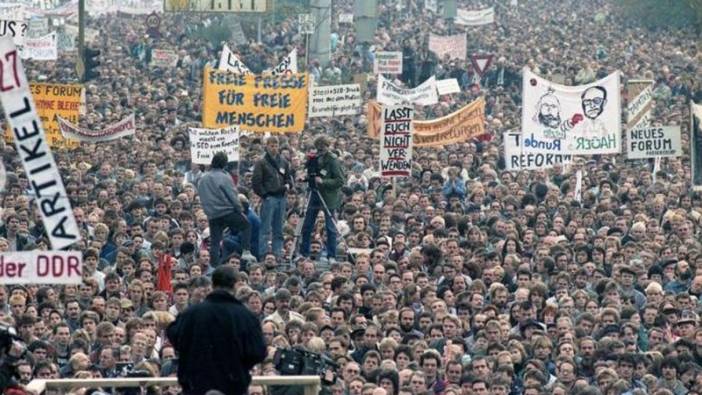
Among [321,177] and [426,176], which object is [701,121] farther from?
[321,177]

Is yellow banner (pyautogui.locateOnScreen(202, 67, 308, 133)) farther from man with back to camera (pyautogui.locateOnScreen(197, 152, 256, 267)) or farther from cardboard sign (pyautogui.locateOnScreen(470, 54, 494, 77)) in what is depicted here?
cardboard sign (pyautogui.locateOnScreen(470, 54, 494, 77))

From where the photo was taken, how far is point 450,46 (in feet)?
177

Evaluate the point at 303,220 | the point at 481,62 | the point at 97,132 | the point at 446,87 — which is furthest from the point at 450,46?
the point at 303,220

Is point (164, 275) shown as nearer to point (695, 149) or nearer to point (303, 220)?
point (303, 220)

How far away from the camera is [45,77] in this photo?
4769 centimetres

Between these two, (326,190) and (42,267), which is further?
(326,190)

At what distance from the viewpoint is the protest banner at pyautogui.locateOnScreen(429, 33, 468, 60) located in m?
53.8

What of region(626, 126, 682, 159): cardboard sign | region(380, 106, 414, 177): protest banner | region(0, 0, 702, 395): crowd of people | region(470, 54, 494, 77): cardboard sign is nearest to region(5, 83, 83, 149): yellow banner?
region(0, 0, 702, 395): crowd of people

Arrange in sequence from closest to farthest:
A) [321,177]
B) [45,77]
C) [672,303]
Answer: [672,303]
[321,177]
[45,77]

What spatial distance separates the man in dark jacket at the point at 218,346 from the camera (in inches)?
466

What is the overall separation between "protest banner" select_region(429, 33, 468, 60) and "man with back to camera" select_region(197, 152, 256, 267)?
3169 centimetres

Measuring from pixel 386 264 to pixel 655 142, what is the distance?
8983mm

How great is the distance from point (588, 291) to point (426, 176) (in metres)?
8.35

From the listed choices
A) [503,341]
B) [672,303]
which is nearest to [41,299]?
[503,341]
